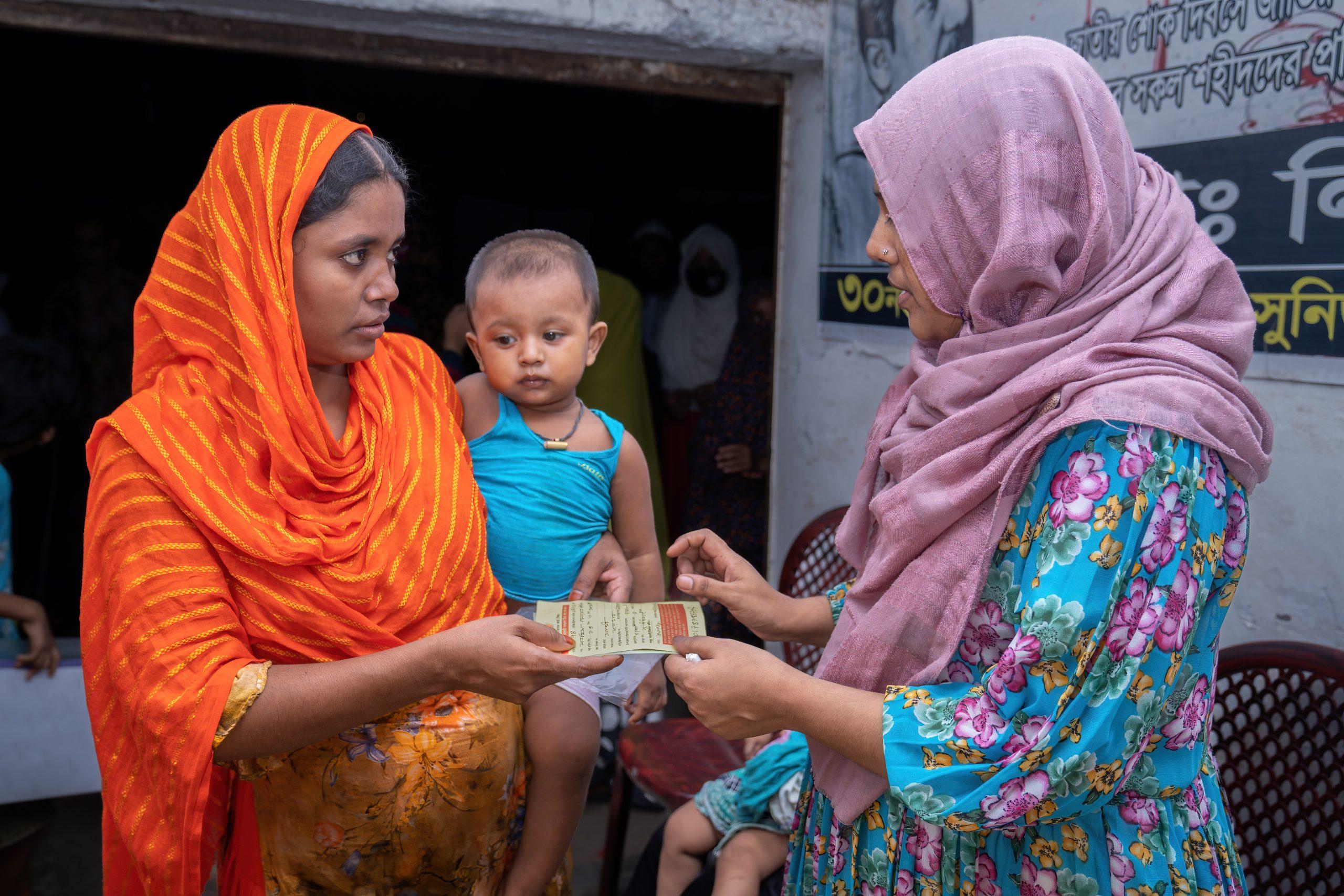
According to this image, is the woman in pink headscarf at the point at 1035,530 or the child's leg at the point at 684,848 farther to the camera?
the child's leg at the point at 684,848

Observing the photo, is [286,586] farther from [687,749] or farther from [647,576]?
[687,749]

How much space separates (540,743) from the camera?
1733 mm

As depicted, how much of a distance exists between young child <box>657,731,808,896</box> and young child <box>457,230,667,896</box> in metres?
0.25

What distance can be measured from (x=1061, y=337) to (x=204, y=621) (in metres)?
1.24

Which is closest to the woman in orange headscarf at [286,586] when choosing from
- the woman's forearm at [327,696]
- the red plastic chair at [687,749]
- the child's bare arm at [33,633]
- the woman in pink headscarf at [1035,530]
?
the woman's forearm at [327,696]

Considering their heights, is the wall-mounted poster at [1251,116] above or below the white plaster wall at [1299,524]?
above

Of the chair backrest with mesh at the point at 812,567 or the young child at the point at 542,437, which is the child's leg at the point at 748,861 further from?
the chair backrest with mesh at the point at 812,567

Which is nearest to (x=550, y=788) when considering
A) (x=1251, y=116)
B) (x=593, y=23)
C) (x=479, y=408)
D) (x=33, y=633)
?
(x=479, y=408)

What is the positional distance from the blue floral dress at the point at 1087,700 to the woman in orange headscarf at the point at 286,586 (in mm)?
553

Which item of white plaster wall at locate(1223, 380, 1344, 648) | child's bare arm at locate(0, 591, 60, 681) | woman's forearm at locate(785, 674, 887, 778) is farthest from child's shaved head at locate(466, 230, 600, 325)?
child's bare arm at locate(0, 591, 60, 681)

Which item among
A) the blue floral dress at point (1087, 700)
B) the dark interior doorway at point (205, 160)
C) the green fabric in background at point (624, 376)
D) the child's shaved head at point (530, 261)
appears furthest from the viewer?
the dark interior doorway at point (205, 160)

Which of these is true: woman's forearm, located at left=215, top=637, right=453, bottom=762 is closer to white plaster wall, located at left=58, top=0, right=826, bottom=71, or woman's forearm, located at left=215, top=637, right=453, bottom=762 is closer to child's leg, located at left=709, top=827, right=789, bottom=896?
child's leg, located at left=709, top=827, right=789, bottom=896

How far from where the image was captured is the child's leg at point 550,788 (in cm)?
173

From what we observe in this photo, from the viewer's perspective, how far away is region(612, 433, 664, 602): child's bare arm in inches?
80.2
